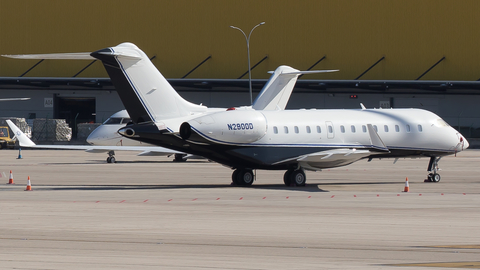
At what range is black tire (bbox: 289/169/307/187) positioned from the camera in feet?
79.6

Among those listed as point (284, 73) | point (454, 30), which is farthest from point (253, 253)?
point (454, 30)

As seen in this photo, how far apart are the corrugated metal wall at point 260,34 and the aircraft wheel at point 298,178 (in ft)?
140

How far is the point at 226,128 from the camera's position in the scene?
2291 cm

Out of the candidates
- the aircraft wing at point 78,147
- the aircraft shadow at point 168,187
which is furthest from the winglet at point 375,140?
the aircraft wing at point 78,147

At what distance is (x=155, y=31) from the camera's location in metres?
68.3

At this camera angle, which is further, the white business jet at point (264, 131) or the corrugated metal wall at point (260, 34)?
the corrugated metal wall at point (260, 34)

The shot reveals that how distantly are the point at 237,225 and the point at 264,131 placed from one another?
31.2 feet

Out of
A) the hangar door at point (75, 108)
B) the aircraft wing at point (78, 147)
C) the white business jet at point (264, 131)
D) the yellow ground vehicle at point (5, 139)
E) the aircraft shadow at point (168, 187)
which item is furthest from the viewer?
the hangar door at point (75, 108)

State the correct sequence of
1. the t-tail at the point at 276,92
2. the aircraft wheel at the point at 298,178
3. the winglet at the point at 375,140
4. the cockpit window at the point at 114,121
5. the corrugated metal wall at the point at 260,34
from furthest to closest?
the corrugated metal wall at the point at 260,34 < the cockpit window at the point at 114,121 < the t-tail at the point at 276,92 < the aircraft wheel at the point at 298,178 < the winglet at the point at 375,140

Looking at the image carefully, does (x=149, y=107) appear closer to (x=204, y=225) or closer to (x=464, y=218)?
(x=204, y=225)

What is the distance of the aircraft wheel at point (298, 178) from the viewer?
24.2 meters

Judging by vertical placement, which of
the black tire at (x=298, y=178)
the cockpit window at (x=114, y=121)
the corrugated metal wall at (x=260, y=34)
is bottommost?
the black tire at (x=298, y=178)

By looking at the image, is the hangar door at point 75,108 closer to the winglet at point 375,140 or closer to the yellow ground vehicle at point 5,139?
the yellow ground vehicle at point 5,139

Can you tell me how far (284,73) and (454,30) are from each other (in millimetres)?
33394
